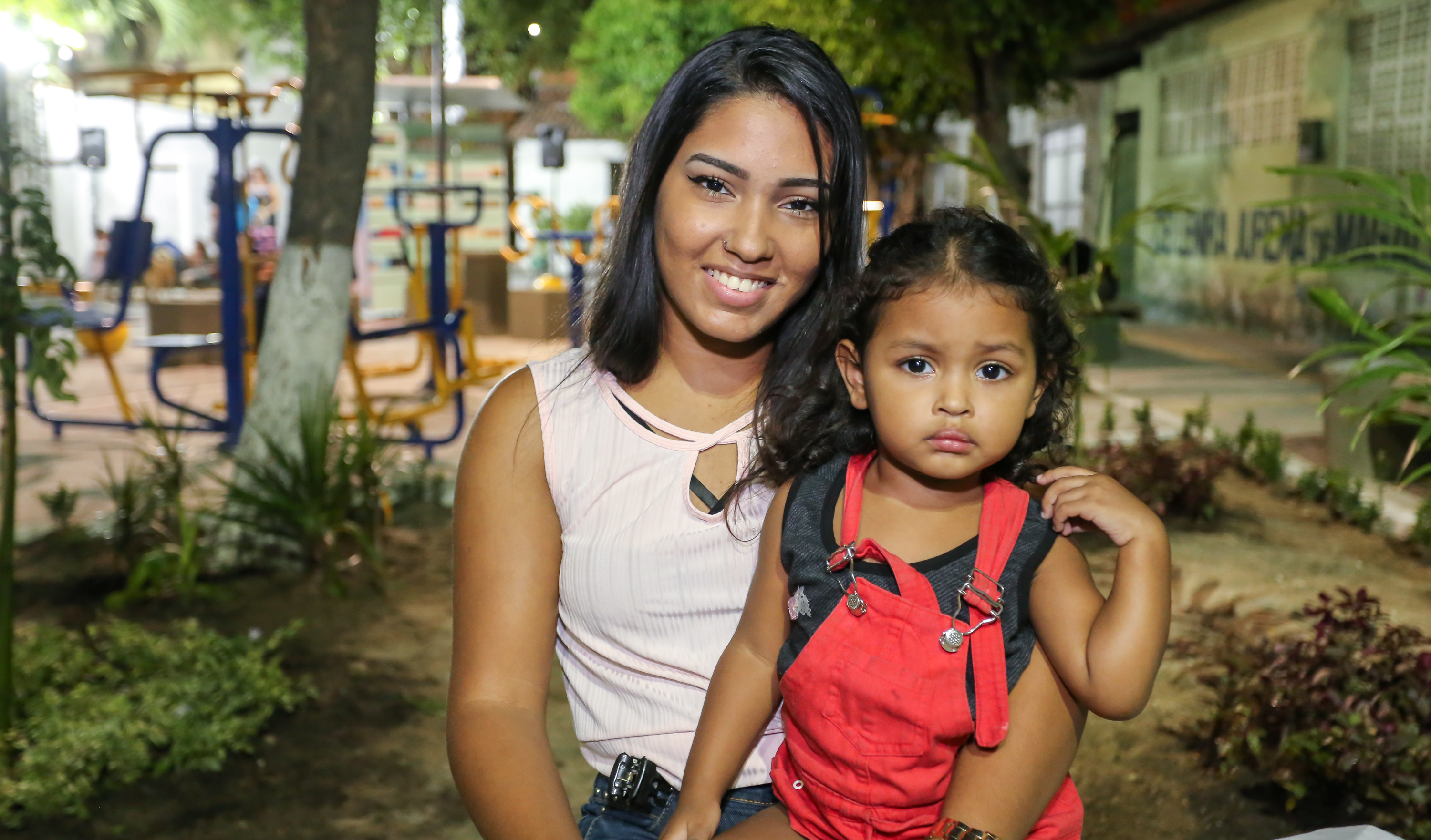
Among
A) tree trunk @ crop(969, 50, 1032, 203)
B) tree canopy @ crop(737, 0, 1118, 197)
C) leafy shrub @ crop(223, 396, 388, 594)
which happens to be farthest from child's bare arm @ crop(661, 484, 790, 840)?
tree trunk @ crop(969, 50, 1032, 203)

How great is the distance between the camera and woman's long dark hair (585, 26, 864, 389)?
1693 mm

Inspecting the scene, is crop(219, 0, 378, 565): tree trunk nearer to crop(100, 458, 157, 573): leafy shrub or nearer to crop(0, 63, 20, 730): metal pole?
crop(100, 458, 157, 573): leafy shrub

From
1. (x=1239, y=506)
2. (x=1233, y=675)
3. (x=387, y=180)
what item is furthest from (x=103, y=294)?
(x=1233, y=675)

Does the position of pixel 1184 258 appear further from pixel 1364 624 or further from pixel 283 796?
pixel 283 796

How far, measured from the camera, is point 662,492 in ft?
5.57

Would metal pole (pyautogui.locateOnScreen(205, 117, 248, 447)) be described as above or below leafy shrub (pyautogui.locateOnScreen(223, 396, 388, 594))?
above

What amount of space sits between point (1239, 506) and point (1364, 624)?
9.52ft

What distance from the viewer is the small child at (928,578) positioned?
144cm

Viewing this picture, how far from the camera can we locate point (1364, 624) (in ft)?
10.6

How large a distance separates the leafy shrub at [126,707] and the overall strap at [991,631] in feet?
8.44

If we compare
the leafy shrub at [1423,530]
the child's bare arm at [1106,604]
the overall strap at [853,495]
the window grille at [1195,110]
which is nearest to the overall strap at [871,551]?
the overall strap at [853,495]

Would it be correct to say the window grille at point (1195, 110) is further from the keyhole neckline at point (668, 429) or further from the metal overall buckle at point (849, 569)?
the metal overall buckle at point (849, 569)

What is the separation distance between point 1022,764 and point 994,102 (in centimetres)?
1087

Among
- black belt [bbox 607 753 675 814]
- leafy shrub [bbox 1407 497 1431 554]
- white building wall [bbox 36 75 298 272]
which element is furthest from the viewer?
white building wall [bbox 36 75 298 272]
